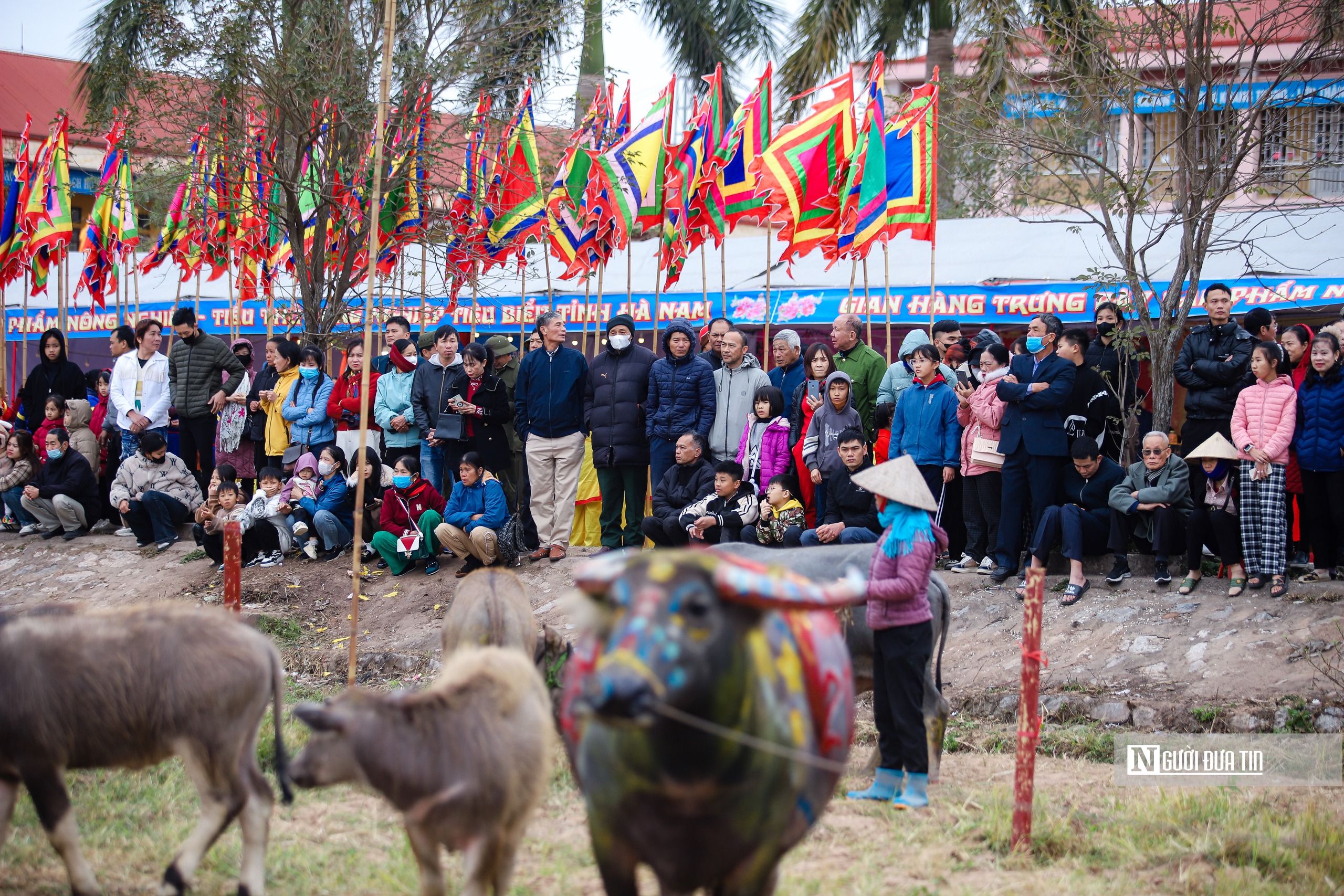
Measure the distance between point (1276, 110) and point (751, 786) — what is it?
8801 mm

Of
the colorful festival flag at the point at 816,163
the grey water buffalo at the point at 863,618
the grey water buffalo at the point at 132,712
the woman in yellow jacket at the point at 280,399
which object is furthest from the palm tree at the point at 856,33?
the grey water buffalo at the point at 132,712

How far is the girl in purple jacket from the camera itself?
31.9 ft

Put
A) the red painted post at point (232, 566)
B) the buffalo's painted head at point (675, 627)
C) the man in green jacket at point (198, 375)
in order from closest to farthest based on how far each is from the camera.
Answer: the buffalo's painted head at point (675, 627)
the red painted post at point (232, 566)
the man in green jacket at point (198, 375)

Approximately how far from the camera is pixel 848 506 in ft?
30.0

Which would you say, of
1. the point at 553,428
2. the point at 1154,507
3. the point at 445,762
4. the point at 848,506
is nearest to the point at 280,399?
the point at 553,428

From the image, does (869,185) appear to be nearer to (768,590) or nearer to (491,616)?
(491,616)

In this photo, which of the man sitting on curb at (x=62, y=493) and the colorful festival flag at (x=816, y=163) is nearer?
the colorful festival flag at (x=816, y=163)

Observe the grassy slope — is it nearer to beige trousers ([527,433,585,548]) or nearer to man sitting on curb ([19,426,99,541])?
beige trousers ([527,433,585,548])

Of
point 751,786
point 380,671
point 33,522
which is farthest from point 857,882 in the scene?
point 33,522

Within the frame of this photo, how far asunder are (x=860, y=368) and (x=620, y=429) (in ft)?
7.54

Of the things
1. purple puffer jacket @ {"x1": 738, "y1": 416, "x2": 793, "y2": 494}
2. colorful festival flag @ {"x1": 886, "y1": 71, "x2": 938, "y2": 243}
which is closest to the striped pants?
purple puffer jacket @ {"x1": 738, "y1": 416, "x2": 793, "y2": 494}

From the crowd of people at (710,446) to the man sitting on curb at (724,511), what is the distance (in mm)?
22

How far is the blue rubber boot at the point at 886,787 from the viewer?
20.0ft

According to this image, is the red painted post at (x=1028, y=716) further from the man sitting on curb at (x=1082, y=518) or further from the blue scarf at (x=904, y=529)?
the man sitting on curb at (x=1082, y=518)
